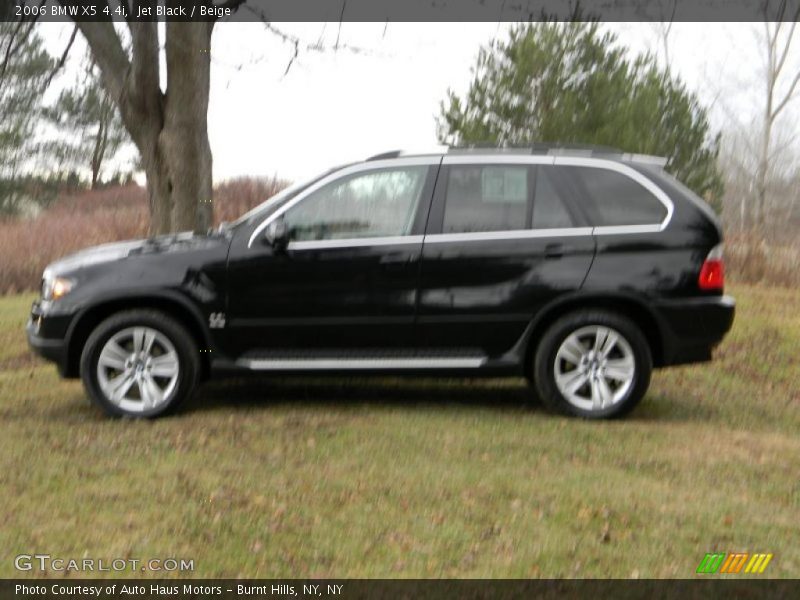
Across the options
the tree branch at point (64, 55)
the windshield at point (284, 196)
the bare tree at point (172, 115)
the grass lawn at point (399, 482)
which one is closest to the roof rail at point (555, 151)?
the windshield at point (284, 196)

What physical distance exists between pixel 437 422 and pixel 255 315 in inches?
59.7

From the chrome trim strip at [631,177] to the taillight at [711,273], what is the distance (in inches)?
15.4

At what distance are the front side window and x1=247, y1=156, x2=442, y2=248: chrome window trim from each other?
29mm

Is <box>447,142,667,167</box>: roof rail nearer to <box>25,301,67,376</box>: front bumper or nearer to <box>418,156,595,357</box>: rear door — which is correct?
<box>418,156,595,357</box>: rear door

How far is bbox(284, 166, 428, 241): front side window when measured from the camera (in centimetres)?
779

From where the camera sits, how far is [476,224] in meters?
7.83

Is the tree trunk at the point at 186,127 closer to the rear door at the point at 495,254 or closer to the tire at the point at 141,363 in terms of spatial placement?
the tire at the point at 141,363

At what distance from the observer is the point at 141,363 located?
779 centimetres

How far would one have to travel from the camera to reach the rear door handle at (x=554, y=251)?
776 cm

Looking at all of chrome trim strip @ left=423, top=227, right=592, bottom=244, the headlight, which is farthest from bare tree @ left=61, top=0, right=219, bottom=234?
chrome trim strip @ left=423, top=227, right=592, bottom=244
